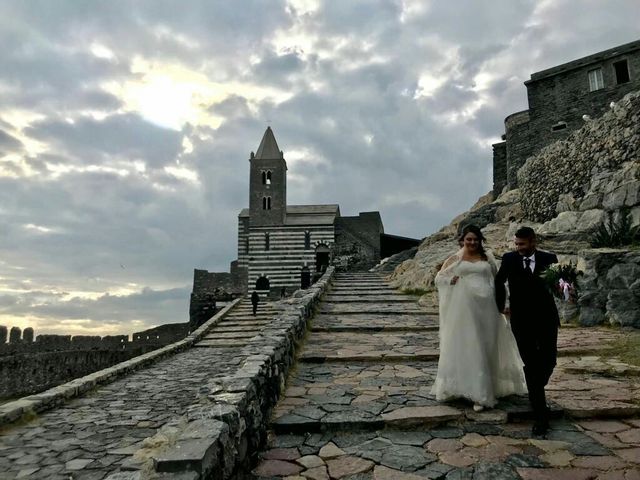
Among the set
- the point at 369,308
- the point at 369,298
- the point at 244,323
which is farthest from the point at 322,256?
the point at 369,308

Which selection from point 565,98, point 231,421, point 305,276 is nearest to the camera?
point 231,421

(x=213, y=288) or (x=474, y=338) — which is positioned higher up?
(x=213, y=288)

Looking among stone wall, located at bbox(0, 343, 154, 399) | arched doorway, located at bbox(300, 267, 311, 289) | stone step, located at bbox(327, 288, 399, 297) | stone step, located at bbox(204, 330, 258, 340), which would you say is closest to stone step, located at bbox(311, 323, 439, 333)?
stone step, located at bbox(327, 288, 399, 297)

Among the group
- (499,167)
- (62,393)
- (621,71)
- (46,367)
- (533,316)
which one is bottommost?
(46,367)

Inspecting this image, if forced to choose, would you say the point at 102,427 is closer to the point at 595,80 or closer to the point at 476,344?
the point at 476,344

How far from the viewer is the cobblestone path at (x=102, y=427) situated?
455 centimetres

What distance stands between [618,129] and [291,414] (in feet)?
55.2

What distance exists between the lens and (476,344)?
4.33 m

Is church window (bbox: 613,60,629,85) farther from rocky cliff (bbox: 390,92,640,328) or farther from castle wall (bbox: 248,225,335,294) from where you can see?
castle wall (bbox: 248,225,335,294)

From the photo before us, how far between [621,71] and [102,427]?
27.2 metres

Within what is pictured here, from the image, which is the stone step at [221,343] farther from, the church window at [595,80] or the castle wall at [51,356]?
the church window at [595,80]

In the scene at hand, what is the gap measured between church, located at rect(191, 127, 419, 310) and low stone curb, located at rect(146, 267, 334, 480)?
103 ft

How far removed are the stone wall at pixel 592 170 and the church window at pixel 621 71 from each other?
5.90m

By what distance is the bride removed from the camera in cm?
432
